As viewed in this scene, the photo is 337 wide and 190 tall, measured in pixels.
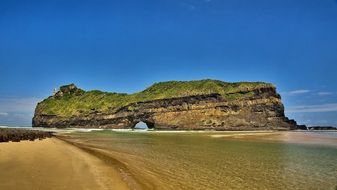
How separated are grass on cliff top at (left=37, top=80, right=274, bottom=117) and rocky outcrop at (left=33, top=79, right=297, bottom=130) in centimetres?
120

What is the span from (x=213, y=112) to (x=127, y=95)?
34592 mm

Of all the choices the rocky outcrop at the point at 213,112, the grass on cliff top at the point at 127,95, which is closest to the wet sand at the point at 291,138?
the rocky outcrop at the point at 213,112

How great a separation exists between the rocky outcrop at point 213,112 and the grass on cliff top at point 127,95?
3.95ft

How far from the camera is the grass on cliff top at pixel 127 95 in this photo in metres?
112

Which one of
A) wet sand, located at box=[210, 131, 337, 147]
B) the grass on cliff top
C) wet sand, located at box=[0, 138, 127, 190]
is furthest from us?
the grass on cliff top

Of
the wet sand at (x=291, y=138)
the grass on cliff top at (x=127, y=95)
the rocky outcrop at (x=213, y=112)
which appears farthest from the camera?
the grass on cliff top at (x=127, y=95)

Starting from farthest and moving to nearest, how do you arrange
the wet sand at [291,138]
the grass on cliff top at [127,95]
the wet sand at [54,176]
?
the grass on cliff top at [127,95], the wet sand at [291,138], the wet sand at [54,176]

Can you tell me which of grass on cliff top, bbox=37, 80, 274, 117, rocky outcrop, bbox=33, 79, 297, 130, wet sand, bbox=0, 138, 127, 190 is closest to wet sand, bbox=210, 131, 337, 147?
wet sand, bbox=0, 138, 127, 190

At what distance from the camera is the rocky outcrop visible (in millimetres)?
106375

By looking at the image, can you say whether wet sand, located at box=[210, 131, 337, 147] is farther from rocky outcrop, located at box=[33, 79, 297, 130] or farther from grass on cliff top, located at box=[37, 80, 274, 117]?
grass on cliff top, located at box=[37, 80, 274, 117]

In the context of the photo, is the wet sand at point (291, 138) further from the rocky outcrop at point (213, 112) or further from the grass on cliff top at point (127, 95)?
the grass on cliff top at point (127, 95)

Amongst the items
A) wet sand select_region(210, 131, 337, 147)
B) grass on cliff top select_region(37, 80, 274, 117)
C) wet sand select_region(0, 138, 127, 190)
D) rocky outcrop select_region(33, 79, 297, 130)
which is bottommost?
wet sand select_region(0, 138, 127, 190)

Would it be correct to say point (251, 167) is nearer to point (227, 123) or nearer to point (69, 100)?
point (227, 123)

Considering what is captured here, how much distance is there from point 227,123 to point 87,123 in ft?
170
